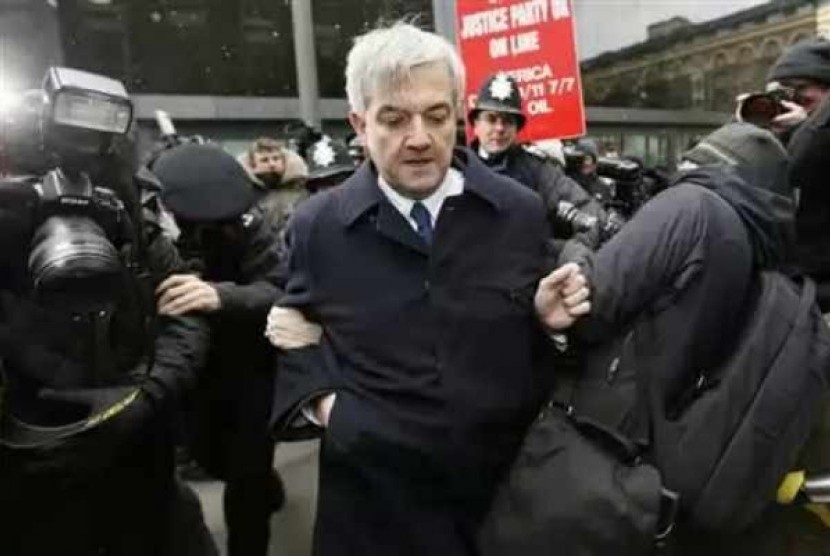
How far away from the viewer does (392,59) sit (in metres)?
1.64

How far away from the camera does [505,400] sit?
1704mm

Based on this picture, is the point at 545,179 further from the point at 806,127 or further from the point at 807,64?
the point at 806,127

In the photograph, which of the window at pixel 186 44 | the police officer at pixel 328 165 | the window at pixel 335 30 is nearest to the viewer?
the police officer at pixel 328 165

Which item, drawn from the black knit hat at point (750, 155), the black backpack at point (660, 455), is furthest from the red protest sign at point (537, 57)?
the black backpack at point (660, 455)

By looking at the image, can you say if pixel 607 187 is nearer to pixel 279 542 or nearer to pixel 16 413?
pixel 279 542

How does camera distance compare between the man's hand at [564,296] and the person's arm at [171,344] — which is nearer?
the man's hand at [564,296]

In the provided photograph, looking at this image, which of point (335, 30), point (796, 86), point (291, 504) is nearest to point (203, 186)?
point (796, 86)

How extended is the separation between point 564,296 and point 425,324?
0.88 feet

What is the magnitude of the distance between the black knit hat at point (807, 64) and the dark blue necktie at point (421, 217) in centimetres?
151

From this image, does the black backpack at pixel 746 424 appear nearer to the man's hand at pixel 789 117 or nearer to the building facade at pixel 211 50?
the man's hand at pixel 789 117

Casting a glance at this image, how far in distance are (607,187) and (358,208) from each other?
3.66m

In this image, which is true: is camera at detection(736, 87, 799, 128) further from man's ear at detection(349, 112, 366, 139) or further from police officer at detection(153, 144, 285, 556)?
police officer at detection(153, 144, 285, 556)

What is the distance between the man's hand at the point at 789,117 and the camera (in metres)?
2.58

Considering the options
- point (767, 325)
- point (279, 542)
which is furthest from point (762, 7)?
point (767, 325)
